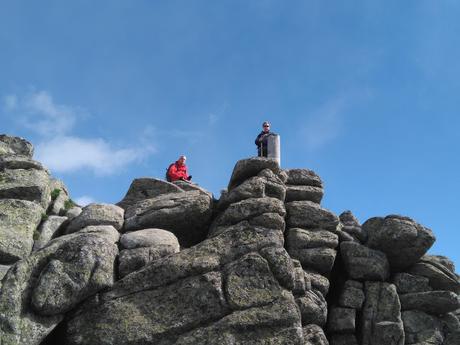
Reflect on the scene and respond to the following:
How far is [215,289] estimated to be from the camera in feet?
72.6

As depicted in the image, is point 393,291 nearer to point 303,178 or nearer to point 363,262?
point 363,262

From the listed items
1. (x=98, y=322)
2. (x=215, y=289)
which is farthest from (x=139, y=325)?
(x=215, y=289)

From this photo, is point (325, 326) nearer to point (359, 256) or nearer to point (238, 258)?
point (359, 256)

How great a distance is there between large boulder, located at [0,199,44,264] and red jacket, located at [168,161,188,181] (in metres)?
10.7

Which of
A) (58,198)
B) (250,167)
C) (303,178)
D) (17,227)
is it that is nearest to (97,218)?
(17,227)

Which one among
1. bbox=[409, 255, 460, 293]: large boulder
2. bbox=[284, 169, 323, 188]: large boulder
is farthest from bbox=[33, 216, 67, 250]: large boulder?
bbox=[409, 255, 460, 293]: large boulder

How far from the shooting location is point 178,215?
3041 cm

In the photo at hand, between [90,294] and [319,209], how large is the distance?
14813 mm

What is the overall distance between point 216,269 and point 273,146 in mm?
21565

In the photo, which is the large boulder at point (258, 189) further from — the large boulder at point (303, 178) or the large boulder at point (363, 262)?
the large boulder at point (363, 262)

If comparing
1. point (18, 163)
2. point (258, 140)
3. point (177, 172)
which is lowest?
point (18, 163)

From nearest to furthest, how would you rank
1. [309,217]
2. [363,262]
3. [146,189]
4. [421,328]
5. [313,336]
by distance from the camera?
[313,336]
[421,328]
[363,262]
[309,217]
[146,189]

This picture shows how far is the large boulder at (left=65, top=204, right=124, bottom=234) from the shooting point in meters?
29.8

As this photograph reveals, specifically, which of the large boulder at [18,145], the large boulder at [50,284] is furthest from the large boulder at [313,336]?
the large boulder at [18,145]
